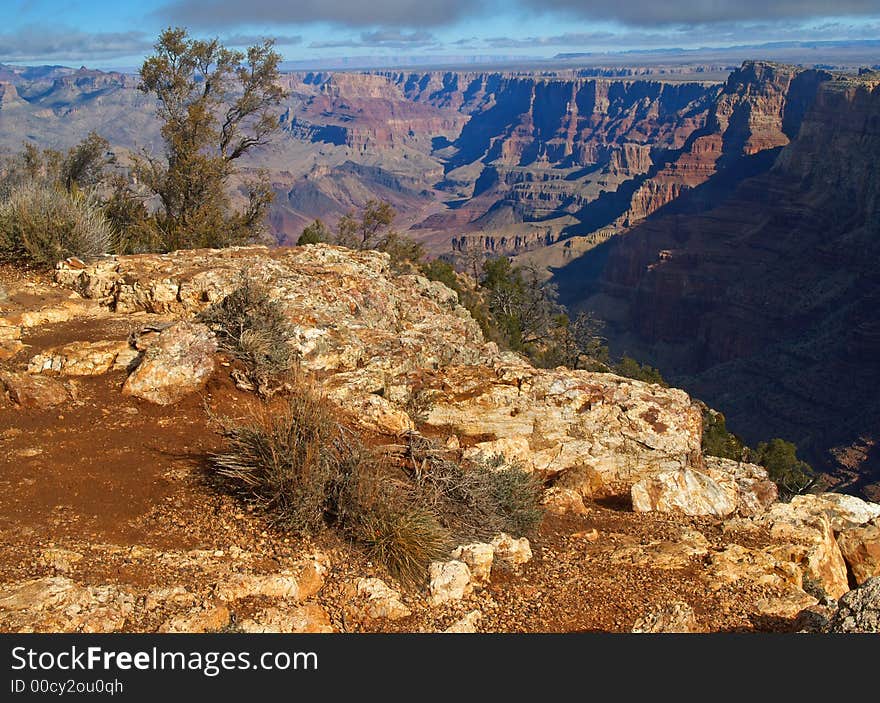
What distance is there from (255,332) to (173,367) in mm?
1124

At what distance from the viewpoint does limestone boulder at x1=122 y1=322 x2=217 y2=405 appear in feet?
25.9

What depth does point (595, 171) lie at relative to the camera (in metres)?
192

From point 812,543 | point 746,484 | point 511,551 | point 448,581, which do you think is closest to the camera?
point 448,581

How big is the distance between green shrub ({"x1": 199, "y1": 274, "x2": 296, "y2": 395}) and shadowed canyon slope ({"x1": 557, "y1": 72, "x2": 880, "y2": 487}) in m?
40.9

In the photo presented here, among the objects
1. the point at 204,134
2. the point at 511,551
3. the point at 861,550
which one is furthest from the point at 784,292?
the point at 511,551

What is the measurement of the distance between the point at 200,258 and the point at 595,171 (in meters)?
192

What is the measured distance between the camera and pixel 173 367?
26.5 ft

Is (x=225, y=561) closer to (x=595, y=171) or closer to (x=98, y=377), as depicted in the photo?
(x=98, y=377)

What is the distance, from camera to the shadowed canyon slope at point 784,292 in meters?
51.5

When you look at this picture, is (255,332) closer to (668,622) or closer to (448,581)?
(448,581)

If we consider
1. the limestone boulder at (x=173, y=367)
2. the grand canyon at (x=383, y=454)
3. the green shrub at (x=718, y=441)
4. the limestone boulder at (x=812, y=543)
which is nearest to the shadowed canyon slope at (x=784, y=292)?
the green shrub at (x=718, y=441)

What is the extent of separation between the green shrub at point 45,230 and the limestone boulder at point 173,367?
483 centimetres

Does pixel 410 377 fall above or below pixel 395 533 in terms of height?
above

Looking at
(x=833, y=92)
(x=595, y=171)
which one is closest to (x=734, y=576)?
(x=833, y=92)
